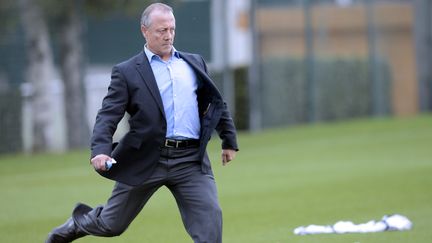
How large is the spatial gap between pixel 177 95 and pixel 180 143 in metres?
0.37

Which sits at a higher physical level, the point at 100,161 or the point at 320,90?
the point at 100,161

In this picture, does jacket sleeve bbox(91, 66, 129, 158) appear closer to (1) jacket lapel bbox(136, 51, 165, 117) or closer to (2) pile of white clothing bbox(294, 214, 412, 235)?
(1) jacket lapel bbox(136, 51, 165, 117)

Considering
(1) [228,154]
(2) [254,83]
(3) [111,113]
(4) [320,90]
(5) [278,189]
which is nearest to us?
(3) [111,113]

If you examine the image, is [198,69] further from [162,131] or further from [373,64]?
[373,64]

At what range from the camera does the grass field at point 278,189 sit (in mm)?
11305

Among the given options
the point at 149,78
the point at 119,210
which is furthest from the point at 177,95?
the point at 119,210

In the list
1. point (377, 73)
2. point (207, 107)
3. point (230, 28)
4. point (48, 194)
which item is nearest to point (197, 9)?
point (230, 28)

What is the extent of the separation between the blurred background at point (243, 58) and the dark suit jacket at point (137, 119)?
14954 mm

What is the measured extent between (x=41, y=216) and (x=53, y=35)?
11.3m

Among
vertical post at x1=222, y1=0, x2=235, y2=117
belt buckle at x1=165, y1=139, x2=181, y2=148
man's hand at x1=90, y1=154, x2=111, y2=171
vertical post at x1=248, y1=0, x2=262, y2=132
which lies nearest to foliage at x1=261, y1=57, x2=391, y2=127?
vertical post at x1=248, y1=0, x2=262, y2=132

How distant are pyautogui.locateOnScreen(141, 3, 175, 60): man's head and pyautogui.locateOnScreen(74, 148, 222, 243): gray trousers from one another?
2.56 feet

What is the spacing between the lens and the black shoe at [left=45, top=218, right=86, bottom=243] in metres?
8.42

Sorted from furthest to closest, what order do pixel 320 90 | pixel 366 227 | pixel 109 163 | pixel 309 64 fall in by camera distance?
pixel 320 90 → pixel 309 64 → pixel 366 227 → pixel 109 163

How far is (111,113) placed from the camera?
7859 mm
